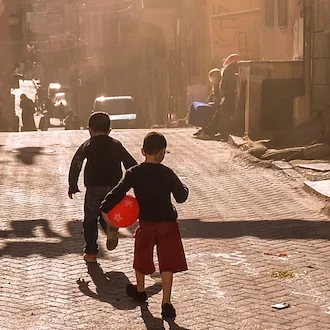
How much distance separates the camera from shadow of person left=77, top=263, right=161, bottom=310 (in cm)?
713

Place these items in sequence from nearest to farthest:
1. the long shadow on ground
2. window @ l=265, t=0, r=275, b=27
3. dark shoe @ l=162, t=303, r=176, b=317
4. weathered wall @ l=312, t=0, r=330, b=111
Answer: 1. dark shoe @ l=162, t=303, r=176, b=317
2. the long shadow on ground
3. weathered wall @ l=312, t=0, r=330, b=111
4. window @ l=265, t=0, r=275, b=27

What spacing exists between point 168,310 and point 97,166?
2210 mm

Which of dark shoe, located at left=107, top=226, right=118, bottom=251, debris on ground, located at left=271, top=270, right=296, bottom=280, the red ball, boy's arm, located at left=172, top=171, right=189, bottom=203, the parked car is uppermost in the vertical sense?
boy's arm, located at left=172, top=171, right=189, bottom=203

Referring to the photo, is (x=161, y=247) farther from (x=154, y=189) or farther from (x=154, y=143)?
(x=154, y=143)

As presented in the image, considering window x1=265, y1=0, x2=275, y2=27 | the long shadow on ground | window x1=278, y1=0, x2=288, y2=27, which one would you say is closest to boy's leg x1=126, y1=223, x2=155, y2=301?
the long shadow on ground

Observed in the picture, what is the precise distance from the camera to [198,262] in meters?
8.44

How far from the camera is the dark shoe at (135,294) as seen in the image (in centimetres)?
711

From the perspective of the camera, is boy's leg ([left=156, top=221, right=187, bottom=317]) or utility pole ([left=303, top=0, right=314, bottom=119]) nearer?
boy's leg ([left=156, top=221, right=187, bottom=317])

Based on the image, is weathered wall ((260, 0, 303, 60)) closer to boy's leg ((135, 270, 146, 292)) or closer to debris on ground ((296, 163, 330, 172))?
debris on ground ((296, 163, 330, 172))

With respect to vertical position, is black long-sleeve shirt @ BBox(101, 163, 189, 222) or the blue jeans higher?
black long-sleeve shirt @ BBox(101, 163, 189, 222)

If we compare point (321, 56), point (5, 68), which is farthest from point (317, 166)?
point (5, 68)

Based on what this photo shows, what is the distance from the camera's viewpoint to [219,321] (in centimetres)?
651

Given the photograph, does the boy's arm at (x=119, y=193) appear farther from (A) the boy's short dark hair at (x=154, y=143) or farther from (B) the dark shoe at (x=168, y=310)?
(B) the dark shoe at (x=168, y=310)

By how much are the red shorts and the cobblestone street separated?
319 mm
